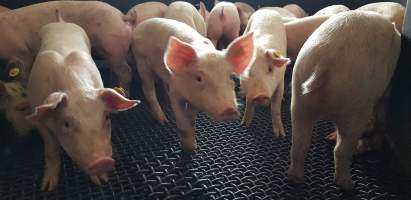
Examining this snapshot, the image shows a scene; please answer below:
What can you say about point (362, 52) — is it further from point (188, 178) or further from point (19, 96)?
point (19, 96)

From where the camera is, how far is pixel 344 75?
134cm

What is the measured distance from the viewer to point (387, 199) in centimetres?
151

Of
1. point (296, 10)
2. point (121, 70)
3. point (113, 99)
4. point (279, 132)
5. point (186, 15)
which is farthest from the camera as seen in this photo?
point (296, 10)

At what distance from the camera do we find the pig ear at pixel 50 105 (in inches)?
51.9

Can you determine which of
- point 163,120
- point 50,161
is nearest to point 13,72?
point 50,161

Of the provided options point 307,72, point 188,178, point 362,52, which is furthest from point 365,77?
point 188,178

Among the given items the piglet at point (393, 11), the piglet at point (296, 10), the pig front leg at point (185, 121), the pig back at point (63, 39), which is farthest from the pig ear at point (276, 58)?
the piglet at point (296, 10)

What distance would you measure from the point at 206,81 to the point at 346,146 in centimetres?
61

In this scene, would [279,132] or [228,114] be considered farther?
[279,132]

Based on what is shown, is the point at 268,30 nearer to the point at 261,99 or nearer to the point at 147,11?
the point at 261,99

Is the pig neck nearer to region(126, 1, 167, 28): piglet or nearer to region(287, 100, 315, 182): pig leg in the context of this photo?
region(287, 100, 315, 182): pig leg

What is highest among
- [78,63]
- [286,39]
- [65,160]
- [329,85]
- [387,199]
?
[329,85]

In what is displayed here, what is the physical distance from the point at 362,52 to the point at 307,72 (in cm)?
20

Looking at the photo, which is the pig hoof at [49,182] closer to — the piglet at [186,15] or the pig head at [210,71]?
Answer: the pig head at [210,71]
